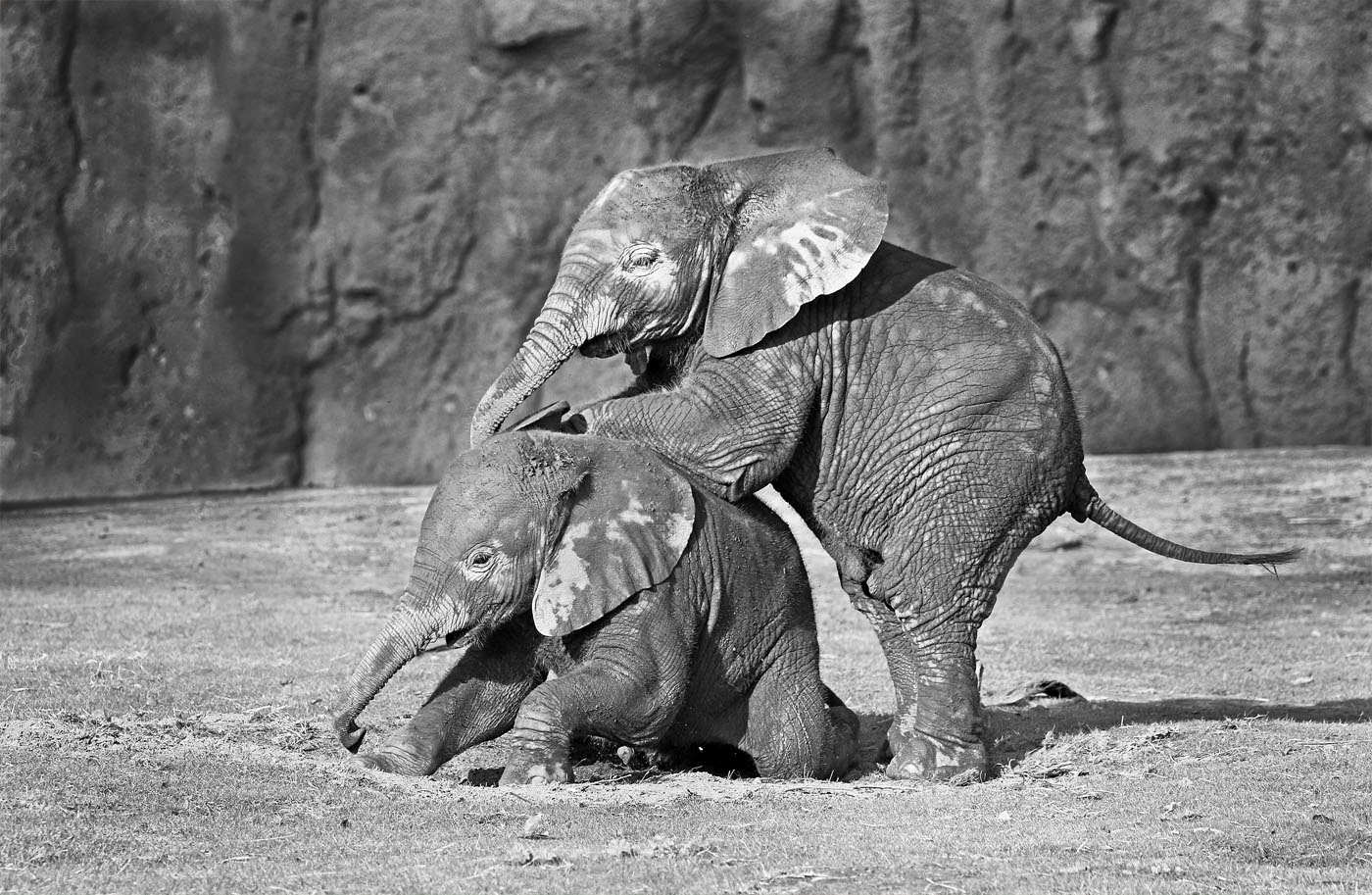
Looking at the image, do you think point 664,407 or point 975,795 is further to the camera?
point 664,407

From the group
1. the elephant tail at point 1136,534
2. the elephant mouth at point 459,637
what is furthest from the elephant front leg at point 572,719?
the elephant tail at point 1136,534

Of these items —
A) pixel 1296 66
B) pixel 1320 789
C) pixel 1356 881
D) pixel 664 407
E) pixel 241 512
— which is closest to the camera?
pixel 1356 881

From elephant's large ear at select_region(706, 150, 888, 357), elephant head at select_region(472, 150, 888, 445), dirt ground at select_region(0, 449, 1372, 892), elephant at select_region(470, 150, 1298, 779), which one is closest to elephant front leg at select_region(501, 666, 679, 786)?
dirt ground at select_region(0, 449, 1372, 892)

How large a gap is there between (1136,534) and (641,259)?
2.96 m

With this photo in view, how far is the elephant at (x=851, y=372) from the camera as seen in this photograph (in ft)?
28.8

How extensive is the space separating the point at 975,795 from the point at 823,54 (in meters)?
16.3

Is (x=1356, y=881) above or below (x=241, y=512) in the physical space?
above

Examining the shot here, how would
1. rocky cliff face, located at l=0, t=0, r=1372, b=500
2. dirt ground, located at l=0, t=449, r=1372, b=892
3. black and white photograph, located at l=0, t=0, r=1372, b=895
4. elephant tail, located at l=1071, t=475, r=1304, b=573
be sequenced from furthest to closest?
rocky cliff face, located at l=0, t=0, r=1372, b=500
elephant tail, located at l=1071, t=475, r=1304, b=573
black and white photograph, located at l=0, t=0, r=1372, b=895
dirt ground, located at l=0, t=449, r=1372, b=892

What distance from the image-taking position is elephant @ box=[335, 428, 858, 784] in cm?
791

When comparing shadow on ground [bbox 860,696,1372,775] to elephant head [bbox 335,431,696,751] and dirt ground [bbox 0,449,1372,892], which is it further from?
elephant head [bbox 335,431,696,751]

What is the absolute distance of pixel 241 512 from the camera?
1992 centimetres

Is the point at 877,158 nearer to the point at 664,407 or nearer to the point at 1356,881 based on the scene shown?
the point at 664,407

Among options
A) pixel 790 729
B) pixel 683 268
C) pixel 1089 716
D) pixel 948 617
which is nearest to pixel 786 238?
pixel 683 268

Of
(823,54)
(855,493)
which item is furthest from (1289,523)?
(855,493)
